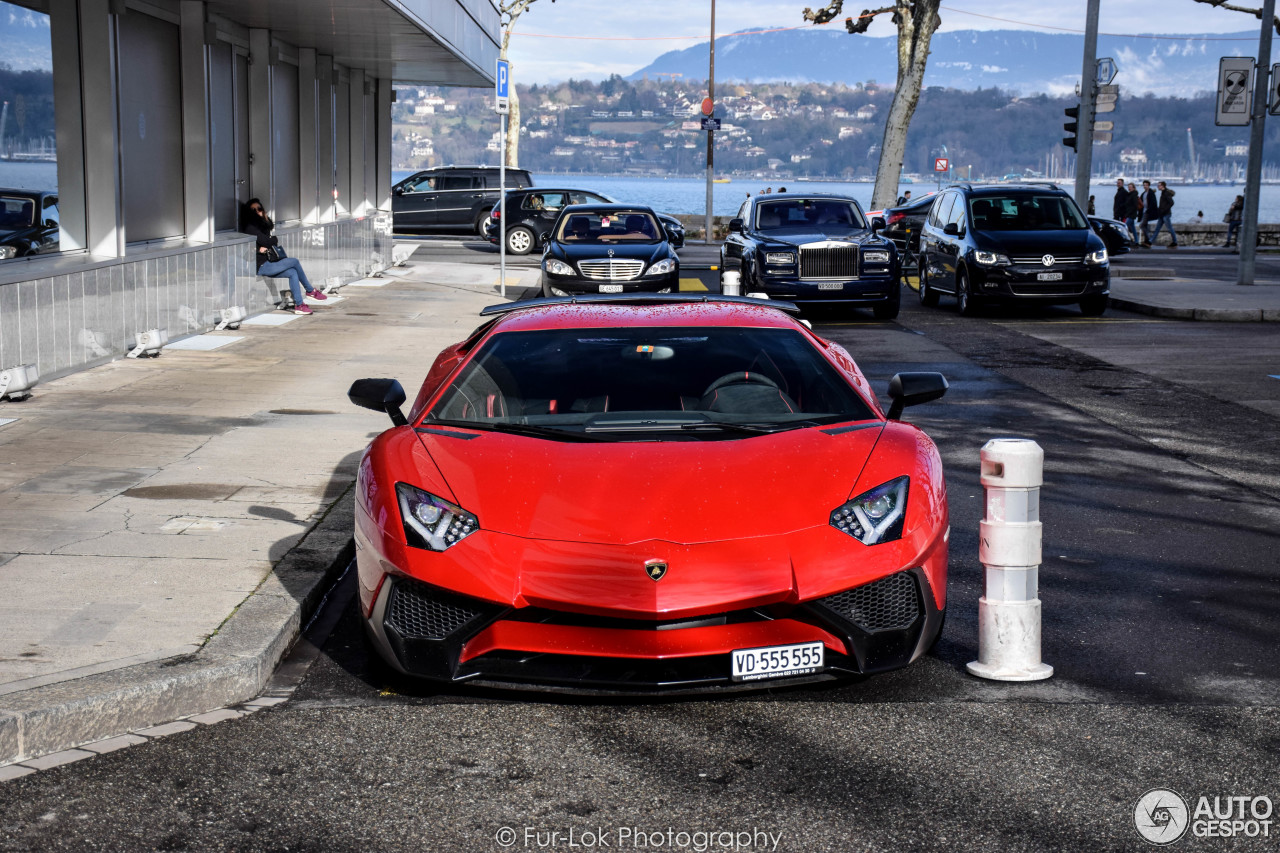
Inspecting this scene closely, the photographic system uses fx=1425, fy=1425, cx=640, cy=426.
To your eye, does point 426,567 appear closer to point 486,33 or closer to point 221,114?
point 221,114

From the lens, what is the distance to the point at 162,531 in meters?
6.66

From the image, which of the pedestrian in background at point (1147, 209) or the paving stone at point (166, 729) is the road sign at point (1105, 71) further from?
the paving stone at point (166, 729)

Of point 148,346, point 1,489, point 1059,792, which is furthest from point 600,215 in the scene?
point 1059,792

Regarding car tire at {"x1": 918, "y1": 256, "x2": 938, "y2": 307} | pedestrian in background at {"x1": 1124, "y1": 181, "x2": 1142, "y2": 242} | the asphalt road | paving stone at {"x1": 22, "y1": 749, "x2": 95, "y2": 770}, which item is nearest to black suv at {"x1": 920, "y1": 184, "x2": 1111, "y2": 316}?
car tire at {"x1": 918, "y1": 256, "x2": 938, "y2": 307}

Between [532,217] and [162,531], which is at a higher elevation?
[532,217]

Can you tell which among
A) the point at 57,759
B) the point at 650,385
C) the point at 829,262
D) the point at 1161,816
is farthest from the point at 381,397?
the point at 829,262

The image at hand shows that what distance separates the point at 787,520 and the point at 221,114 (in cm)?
1575

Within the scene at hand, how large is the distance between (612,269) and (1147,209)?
88.2 ft

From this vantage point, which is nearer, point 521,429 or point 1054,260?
point 521,429

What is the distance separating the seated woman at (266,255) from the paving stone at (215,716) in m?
14.2

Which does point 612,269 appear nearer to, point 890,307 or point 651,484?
point 890,307

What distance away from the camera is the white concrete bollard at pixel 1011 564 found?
4.96 meters

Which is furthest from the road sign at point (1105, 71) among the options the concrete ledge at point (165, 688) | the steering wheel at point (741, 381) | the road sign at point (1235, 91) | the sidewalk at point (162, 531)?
the concrete ledge at point (165, 688)

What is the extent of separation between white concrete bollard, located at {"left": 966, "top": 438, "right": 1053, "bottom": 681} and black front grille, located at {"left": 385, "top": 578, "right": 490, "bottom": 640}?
1.81 m
